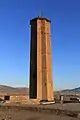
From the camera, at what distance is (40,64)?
36.0 m

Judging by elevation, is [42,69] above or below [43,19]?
below

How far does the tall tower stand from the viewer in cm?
3553

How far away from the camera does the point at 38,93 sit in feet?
Answer: 116

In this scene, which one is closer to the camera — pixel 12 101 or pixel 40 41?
pixel 12 101

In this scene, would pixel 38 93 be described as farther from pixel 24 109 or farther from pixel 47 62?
pixel 24 109

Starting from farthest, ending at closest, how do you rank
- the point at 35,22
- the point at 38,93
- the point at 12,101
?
the point at 35,22, the point at 38,93, the point at 12,101

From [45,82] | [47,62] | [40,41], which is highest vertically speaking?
[40,41]

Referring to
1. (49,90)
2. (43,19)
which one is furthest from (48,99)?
(43,19)

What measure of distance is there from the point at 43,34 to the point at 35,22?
2208mm

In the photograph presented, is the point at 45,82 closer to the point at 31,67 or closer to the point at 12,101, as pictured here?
the point at 31,67

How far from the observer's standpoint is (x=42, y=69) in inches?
1416

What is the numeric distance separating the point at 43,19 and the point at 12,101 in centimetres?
1366

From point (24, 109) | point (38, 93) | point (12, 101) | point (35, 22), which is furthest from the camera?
point (35, 22)

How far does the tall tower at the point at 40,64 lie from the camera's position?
35531 mm
